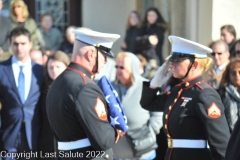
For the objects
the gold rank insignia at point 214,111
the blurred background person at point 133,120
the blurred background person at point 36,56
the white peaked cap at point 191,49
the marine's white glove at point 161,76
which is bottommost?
the blurred background person at point 133,120

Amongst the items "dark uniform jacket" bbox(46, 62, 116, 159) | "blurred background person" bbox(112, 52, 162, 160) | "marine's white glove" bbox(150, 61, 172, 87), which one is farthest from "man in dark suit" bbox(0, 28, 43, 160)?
"dark uniform jacket" bbox(46, 62, 116, 159)

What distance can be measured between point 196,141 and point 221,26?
403 cm

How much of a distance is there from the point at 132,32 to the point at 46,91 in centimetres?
375

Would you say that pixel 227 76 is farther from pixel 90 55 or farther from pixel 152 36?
pixel 152 36

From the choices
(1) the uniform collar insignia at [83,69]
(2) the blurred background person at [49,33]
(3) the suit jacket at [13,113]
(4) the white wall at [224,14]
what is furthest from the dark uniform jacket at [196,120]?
(2) the blurred background person at [49,33]

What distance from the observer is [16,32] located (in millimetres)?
6852

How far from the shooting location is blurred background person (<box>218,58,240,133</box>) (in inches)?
234

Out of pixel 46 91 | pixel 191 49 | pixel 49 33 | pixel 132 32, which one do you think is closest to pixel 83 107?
pixel 191 49

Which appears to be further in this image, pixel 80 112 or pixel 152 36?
pixel 152 36

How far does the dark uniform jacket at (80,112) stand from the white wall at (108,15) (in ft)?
22.7

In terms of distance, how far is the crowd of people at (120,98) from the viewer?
4559 millimetres

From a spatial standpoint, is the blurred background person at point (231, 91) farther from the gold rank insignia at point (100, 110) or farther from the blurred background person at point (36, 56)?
the blurred background person at point (36, 56)

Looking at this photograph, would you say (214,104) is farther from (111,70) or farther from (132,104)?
(111,70)

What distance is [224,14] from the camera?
866 cm
